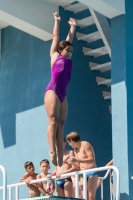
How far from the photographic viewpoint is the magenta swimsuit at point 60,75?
804 cm

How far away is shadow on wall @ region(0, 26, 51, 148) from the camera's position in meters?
12.7

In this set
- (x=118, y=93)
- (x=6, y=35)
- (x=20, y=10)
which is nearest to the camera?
(x=118, y=93)

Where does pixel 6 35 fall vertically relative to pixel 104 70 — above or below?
above

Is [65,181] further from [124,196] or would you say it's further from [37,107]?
[37,107]

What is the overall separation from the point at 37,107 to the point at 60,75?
14.9 feet

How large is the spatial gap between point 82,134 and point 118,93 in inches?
73.8

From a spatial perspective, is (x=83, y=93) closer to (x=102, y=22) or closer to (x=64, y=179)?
(x=102, y=22)

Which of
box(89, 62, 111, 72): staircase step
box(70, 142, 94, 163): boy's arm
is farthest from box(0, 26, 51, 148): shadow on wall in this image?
box(70, 142, 94, 163): boy's arm

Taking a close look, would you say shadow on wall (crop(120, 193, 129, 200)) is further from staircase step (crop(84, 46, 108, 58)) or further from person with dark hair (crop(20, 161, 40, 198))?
staircase step (crop(84, 46, 108, 58))

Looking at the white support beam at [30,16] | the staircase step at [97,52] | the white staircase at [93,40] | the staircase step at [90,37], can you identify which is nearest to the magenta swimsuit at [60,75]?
the white support beam at [30,16]

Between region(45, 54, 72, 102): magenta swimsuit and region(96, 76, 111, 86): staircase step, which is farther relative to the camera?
region(96, 76, 111, 86): staircase step

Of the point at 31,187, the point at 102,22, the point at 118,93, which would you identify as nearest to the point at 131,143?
the point at 118,93

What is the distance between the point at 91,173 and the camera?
9875 millimetres

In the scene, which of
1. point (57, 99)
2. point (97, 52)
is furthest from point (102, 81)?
point (57, 99)
